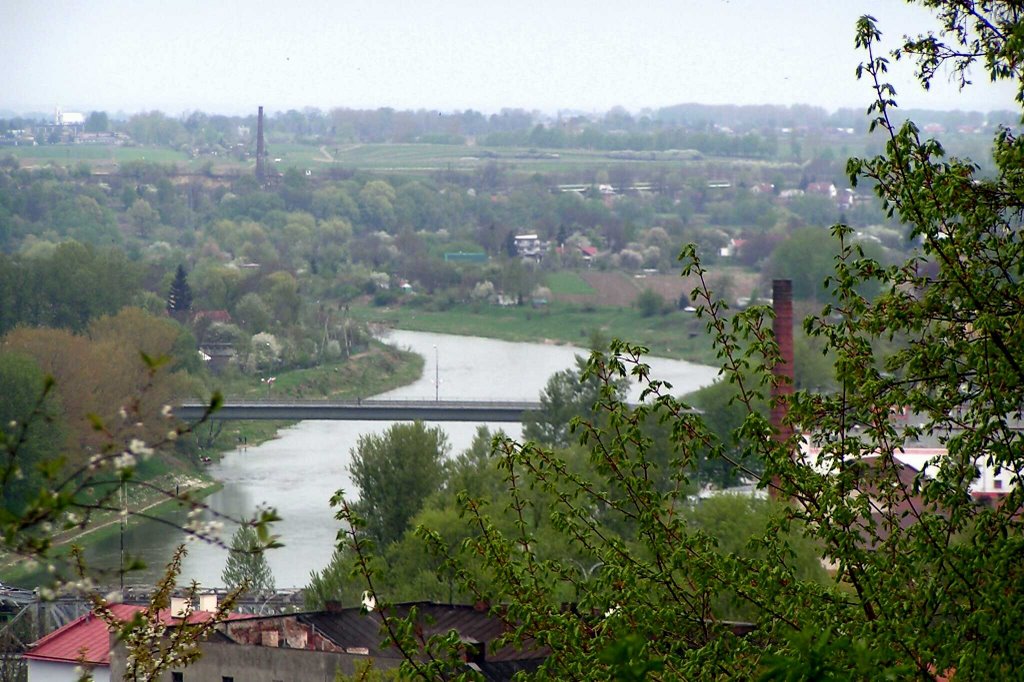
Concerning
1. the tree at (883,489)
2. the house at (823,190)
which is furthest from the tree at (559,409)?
the house at (823,190)

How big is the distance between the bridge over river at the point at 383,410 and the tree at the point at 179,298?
445 inches

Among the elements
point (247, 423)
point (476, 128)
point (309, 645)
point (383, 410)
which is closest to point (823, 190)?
point (476, 128)

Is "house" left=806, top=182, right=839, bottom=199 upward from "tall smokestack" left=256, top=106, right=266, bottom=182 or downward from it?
downward

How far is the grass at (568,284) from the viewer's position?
43.3 meters

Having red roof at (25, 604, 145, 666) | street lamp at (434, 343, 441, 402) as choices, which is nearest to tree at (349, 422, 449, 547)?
red roof at (25, 604, 145, 666)

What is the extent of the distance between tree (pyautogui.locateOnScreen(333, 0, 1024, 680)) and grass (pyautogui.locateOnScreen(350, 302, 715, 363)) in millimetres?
30463

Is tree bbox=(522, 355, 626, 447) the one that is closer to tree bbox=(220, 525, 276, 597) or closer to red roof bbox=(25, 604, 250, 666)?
tree bbox=(220, 525, 276, 597)

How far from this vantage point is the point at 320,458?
2456 cm

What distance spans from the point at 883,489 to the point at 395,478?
578 inches

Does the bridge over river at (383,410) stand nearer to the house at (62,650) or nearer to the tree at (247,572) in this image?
the tree at (247,572)

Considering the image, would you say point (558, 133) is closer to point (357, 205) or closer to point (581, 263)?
point (357, 205)

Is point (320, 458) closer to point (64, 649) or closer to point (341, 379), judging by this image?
point (341, 379)

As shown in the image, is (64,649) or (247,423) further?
(247,423)

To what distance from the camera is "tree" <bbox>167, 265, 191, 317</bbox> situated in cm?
3622
